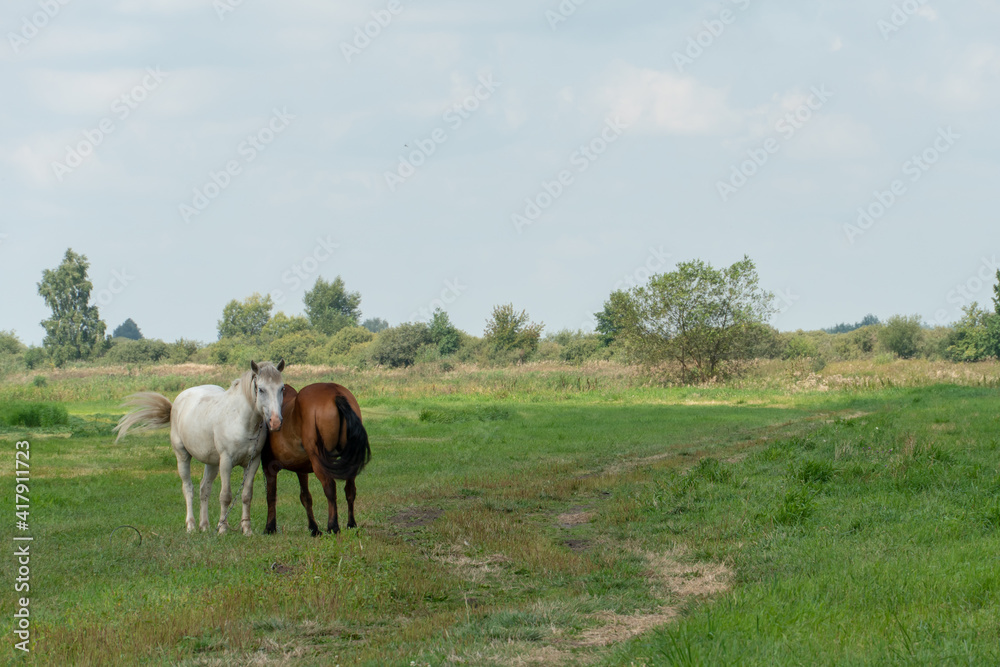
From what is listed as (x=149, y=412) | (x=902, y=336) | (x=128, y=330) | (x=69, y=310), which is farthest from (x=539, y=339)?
(x=128, y=330)

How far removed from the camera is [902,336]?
74625 mm

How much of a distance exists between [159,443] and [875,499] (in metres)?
17.3

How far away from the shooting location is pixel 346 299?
99625 mm

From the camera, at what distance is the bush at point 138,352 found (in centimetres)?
7631

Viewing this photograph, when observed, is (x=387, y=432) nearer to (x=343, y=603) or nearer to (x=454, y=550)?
(x=454, y=550)

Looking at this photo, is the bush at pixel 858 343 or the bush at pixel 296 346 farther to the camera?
the bush at pixel 858 343

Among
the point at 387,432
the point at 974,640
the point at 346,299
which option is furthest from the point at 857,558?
the point at 346,299

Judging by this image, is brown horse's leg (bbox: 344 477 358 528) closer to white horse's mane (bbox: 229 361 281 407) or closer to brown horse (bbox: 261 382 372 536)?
brown horse (bbox: 261 382 372 536)

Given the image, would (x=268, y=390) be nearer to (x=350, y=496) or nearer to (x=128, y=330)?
(x=350, y=496)

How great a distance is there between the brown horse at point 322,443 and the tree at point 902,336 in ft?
245

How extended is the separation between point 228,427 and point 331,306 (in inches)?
3545

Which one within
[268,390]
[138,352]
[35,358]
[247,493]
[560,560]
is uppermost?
[138,352]

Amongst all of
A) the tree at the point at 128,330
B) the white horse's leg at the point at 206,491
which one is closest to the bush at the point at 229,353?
the white horse's leg at the point at 206,491

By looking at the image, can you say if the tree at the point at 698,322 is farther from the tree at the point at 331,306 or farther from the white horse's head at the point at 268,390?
A: the tree at the point at 331,306
